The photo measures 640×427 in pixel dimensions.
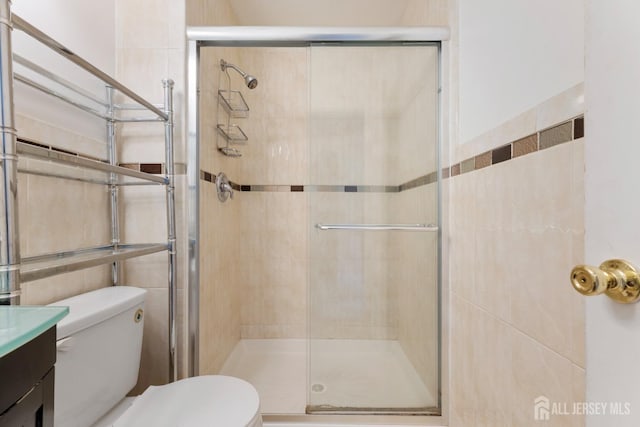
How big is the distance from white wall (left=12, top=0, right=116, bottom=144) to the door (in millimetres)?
1295

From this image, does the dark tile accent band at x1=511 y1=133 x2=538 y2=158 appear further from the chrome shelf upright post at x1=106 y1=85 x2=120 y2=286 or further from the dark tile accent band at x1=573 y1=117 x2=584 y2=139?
the chrome shelf upright post at x1=106 y1=85 x2=120 y2=286

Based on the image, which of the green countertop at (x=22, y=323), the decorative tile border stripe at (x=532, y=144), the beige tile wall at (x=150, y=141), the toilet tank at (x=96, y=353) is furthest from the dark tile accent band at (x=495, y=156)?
the green countertop at (x=22, y=323)

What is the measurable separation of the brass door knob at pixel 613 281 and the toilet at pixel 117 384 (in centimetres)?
87

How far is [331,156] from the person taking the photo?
1412mm

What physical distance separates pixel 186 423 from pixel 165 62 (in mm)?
1333

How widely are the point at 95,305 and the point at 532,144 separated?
1.32 meters

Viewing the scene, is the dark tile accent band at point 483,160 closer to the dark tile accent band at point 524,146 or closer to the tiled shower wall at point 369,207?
the dark tile accent band at point 524,146

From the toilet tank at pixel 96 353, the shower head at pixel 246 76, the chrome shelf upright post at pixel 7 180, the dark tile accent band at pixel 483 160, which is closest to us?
the chrome shelf upright post at pixel 7 180

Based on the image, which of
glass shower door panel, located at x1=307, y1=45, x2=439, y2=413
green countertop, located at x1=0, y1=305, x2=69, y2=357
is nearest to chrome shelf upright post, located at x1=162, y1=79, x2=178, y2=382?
glass shower door panel, located at x1=307, y1=45, x2=439, y2=413

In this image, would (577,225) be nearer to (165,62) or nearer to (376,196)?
(376,196)

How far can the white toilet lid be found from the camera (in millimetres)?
866

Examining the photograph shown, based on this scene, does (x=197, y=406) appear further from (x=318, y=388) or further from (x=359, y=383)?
(x=359, y=383)

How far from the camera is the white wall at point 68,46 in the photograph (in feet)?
2.93

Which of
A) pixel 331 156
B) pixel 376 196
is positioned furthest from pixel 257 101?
Result: pixel 376 196
